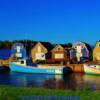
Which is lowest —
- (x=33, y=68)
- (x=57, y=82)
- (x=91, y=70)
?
(x=57, y=82)

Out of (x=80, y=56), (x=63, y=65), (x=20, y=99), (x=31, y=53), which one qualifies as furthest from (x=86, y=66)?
(x=20, y=99)

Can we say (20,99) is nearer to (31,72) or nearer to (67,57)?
(31,72)

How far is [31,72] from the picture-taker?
7919cm

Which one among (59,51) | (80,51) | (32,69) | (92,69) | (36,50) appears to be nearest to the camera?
(92,69)

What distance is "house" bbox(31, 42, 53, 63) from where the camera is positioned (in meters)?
90.7

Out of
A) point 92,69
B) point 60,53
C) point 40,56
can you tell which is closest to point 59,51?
point 60,53

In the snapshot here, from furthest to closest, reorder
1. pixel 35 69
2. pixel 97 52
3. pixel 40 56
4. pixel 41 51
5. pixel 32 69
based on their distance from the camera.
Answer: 1. pixel 40 56
2. pixel 41 51
3. pixel 97 52
4. pixel 32 69
5. pixel 35 69

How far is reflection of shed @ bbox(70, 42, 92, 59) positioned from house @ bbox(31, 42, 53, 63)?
5.97 m

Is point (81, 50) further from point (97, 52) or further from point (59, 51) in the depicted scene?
point (59, 51)

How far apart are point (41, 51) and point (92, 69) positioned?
19.2 metres

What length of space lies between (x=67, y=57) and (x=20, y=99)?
2741 inches

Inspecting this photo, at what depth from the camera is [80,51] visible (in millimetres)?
86938

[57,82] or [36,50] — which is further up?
[36,50]

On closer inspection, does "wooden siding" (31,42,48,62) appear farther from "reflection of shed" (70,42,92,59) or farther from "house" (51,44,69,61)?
"reflection of shed" (70,42,92,59)
